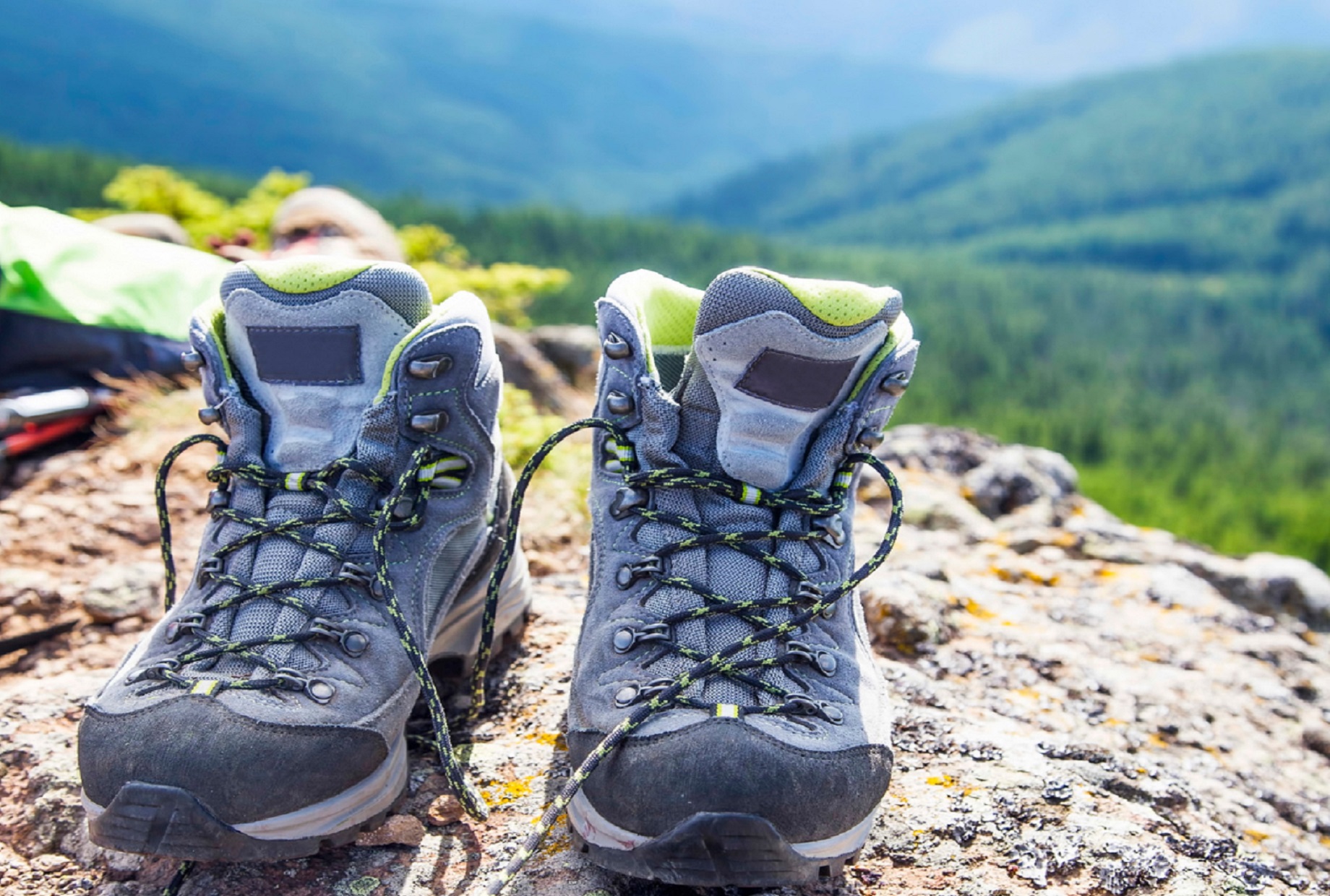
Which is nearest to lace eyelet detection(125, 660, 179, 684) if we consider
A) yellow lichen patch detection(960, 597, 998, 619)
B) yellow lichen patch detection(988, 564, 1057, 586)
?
yellow lichen patch detection(960, 597, 998, 619)

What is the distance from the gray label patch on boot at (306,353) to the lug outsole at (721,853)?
1.34m

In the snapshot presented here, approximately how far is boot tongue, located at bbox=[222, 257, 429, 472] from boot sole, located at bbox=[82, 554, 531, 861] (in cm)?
79

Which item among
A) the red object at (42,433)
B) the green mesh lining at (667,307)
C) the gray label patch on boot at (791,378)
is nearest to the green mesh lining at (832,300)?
the gray label patch on boot at (791,378)

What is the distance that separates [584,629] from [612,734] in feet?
1.38

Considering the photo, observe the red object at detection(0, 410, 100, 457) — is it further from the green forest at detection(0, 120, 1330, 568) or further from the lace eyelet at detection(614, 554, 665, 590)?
the green forest at detection(0, 120, 1330, 568)

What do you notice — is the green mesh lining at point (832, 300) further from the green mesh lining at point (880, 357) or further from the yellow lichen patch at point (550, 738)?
the yellow lichen patch at point (550, 738)

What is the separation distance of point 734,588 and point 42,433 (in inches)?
163

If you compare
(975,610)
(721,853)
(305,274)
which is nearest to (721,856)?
(721,853)

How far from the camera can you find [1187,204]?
19412 centimetres

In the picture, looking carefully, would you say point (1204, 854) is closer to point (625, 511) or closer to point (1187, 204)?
point (625, 511)

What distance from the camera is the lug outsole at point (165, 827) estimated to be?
171cm

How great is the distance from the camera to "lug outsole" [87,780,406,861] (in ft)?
5.62

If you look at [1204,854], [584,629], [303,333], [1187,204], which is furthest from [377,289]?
[1187,204]

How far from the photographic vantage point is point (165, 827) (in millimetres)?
1716
